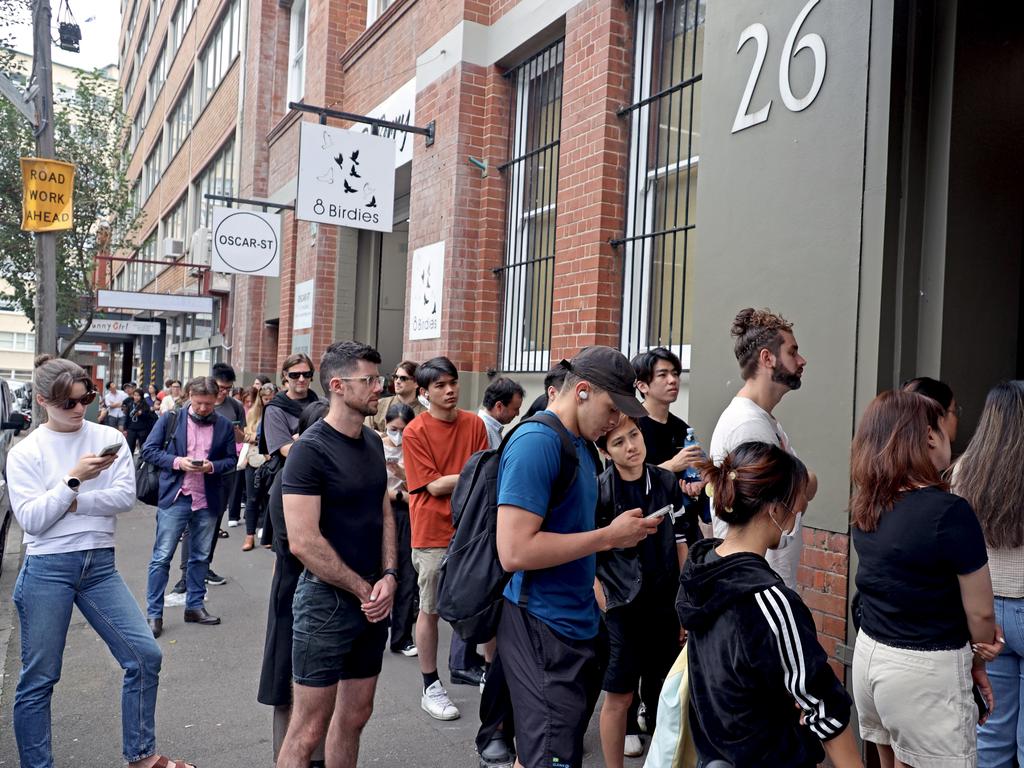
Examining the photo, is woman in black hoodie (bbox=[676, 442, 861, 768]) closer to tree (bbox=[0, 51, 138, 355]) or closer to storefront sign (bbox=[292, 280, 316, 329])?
storefront sign (bbox=[292, 280, 316, 329])

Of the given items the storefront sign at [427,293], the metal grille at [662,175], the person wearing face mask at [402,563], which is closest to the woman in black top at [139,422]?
the storefront sign at [427,293]

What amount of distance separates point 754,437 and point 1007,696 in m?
1.39

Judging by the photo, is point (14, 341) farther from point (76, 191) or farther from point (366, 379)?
point (366, 379)

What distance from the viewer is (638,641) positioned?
4.09 metres

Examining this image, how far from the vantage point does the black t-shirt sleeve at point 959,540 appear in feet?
8.99

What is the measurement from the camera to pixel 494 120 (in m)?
8.89

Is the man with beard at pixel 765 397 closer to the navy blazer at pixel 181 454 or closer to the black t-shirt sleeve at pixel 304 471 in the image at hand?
the black t-shirt sleeve at pixel 304 471

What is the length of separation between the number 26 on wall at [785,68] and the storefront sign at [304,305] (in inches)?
361

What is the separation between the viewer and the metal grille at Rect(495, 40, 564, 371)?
8.12m

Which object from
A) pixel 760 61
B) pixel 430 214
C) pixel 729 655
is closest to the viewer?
pixel 729 655

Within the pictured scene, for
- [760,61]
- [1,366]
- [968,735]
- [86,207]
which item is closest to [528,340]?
[760,61]

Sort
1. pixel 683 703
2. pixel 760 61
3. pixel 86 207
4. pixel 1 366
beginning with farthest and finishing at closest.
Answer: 1. pixel 1 366
2. pixel 86 207
3. pixel 760 61
4. pixel 683 703

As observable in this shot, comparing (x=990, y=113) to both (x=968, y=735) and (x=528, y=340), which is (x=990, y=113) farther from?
(x=528, y=340)

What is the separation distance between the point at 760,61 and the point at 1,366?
238 ft
